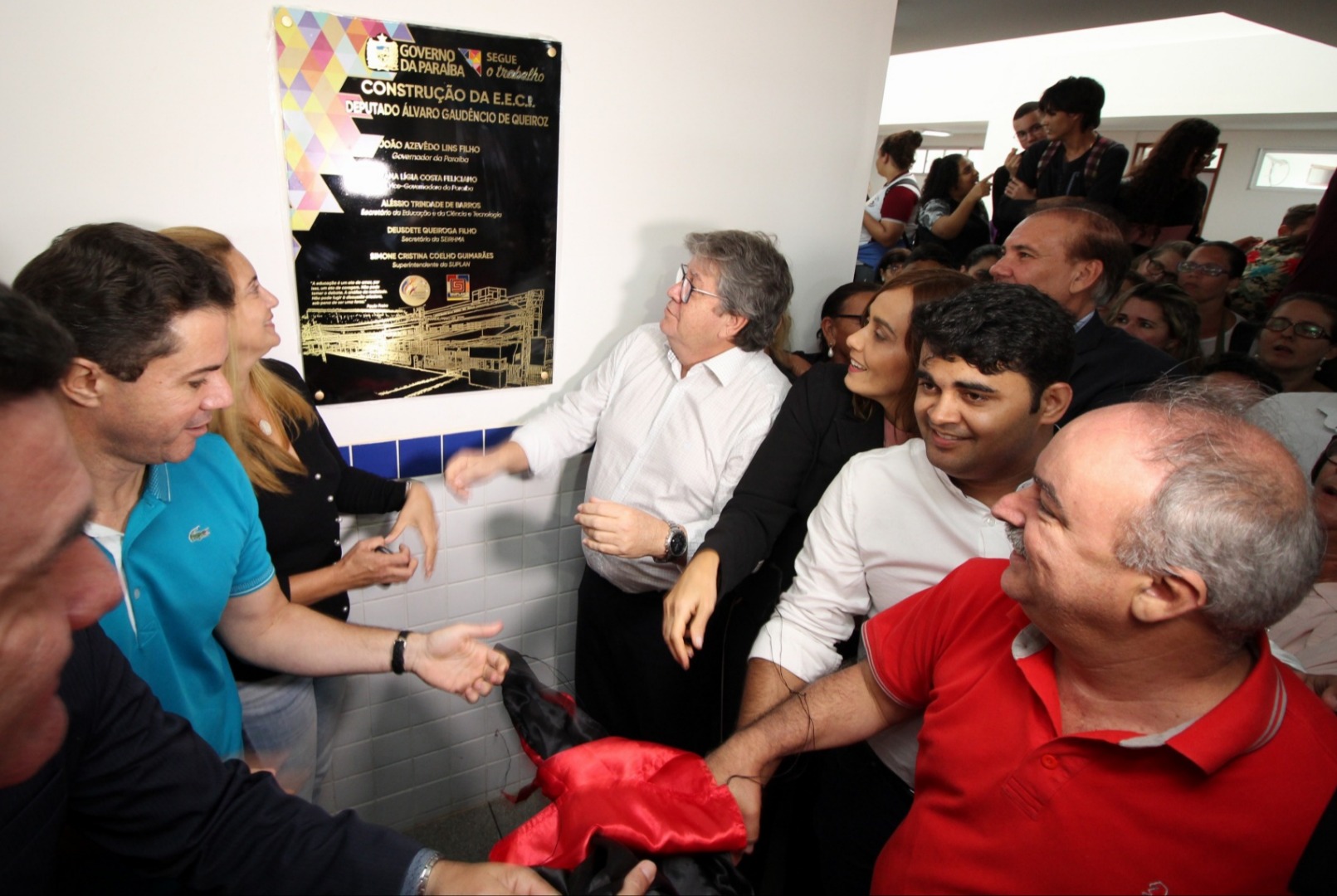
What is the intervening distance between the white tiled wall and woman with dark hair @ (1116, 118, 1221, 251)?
399 cm

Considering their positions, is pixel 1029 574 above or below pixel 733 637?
above

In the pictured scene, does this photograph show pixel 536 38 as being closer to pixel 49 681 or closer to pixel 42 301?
pixel 42 301

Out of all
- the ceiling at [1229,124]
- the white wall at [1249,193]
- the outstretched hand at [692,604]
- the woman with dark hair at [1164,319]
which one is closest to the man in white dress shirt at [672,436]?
the outstretched hand at [692,604]

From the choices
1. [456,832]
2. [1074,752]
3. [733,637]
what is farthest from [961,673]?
[456,832]

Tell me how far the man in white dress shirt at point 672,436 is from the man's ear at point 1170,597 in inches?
43.6

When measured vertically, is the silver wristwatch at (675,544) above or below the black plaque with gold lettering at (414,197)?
below

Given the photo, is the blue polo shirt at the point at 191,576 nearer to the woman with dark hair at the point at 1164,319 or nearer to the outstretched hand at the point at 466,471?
the outstretched hand at the point at 466,471

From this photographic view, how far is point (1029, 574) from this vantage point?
3.26ft

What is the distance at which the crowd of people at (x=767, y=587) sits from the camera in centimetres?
85

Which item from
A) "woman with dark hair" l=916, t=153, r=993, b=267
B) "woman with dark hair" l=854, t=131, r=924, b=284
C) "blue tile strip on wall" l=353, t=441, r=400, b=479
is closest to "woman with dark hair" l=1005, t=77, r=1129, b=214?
"woman with dark hair" l=916, t=153, r=993, b=267

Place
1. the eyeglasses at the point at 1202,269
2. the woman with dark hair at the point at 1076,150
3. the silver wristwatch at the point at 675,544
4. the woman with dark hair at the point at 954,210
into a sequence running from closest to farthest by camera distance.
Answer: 1. the silver wristwatch at the point at 675,544
2. the woman with dark hair at the point at 1076,150
3. the eyeglasses at the point at 1202,269
4. the woman with dark hair at the point at 954,210

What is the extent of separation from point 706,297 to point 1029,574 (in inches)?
49.6

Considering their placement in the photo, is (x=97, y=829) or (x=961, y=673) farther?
(x=961, y=673)

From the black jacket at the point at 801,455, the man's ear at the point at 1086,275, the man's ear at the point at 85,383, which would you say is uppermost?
the man's ear at the point at 1086,275
